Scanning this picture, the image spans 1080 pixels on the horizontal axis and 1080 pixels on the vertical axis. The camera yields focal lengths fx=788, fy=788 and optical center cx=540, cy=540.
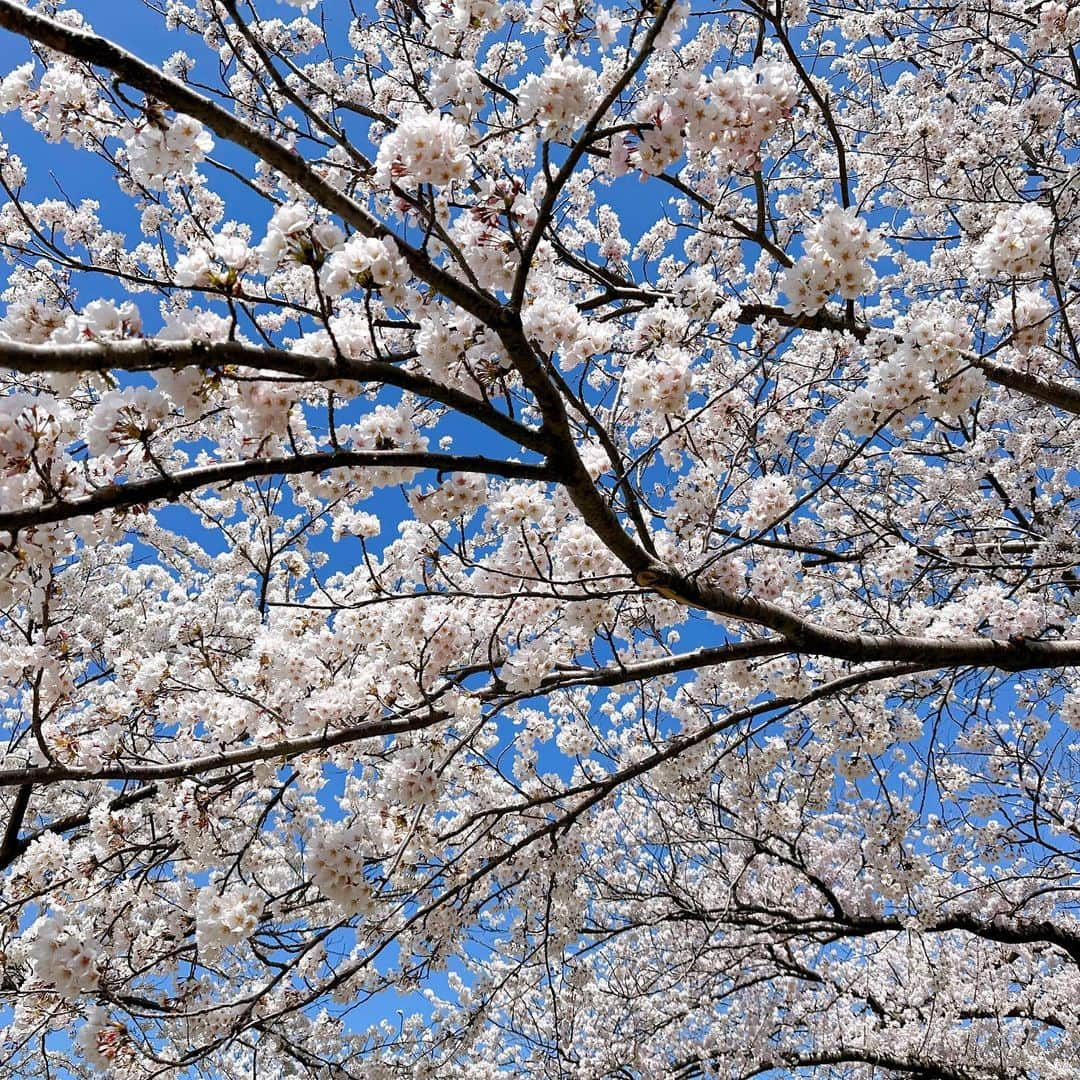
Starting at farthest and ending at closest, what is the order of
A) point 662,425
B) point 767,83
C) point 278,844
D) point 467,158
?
point 278,844
point 662,425
point 767,83
point 467,158

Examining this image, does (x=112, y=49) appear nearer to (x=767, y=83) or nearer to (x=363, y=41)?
(x=767, y=83)

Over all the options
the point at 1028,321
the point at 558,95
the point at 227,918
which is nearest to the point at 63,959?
the point at 227,918

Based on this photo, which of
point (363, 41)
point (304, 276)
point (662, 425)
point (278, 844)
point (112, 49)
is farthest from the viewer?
point (278, 844)

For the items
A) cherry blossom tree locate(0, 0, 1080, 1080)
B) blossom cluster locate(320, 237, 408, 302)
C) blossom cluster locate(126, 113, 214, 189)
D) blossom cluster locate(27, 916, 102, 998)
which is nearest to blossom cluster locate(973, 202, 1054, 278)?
cherry blossom tree locate(0, 0, 1080, 1080)

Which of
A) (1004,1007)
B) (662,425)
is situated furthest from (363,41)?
(1004,1007)

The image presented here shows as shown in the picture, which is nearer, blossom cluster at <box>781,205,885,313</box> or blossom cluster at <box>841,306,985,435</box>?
blossom cluster at <box>781,205,885,313</box>

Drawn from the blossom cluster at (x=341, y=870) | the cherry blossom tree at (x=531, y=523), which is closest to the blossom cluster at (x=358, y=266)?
the cherry blossom tree at (x=531, y=523)

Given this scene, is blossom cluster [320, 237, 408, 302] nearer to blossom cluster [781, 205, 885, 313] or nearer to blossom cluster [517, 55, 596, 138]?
blossom cluster [517, 55, 596, 138]

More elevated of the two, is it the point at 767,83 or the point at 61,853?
the point at 767,83

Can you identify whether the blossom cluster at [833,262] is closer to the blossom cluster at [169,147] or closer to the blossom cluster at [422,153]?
the blossom cluster at [422,153]

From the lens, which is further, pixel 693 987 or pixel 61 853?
pixel 693 987

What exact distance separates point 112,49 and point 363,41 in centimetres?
483

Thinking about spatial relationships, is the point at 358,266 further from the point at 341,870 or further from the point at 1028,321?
the point at 1028,321

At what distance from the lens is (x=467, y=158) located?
7.95ft
